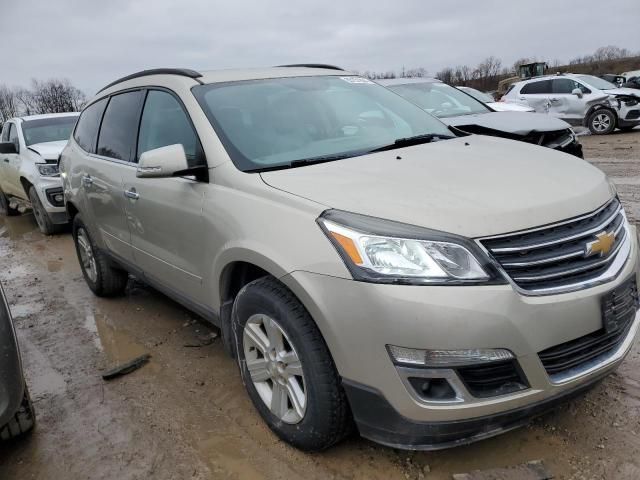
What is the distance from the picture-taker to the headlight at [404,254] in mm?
1911

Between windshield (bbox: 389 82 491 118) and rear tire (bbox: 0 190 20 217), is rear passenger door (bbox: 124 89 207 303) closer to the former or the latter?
windshield (bbox: 389 82 491 118)

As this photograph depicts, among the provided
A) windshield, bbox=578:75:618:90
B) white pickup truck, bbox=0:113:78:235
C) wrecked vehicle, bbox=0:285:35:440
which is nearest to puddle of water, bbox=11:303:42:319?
wrecked vehicle, bbox=0:285:35:440

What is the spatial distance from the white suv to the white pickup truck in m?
11.0

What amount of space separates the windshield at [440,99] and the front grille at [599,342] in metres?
5.28

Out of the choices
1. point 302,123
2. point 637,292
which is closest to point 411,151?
point 302,123

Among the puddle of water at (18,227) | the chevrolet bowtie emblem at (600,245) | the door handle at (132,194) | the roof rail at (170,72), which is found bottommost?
the puddle of water at (18,227)

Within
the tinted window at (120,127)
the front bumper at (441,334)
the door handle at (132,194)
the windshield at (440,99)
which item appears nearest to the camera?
the front bumper at (441,334)

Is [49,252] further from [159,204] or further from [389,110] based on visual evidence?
[389,110]

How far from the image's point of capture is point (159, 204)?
10.3 feet

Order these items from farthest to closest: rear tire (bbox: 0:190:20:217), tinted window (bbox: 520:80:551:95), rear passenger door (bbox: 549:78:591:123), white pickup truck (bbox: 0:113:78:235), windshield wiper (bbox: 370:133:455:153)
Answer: tinted window (bbox: 520:80:551:95) < rear passenger door (bbox: 549:78:591:123) < rear tire (bbox: 0:190:20:217) < white pickup truck (bbox: 0:113:78:235) < windshield wiper (bbox: 370:133:455:153)

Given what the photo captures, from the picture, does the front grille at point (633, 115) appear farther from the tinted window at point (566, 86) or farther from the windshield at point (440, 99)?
the windshield at point (440, 99)

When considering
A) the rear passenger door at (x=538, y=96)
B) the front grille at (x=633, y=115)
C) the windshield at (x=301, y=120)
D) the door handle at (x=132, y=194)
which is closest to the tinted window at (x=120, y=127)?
the door handle at (x=132, y=194)

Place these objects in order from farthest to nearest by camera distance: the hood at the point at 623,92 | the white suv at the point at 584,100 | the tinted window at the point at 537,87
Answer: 1. the tinted window at the point at 537,87
2. the white suv at the point at 584,100
3. the hood at the point at 623,92

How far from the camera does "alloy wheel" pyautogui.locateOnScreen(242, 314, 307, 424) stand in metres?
2.33
